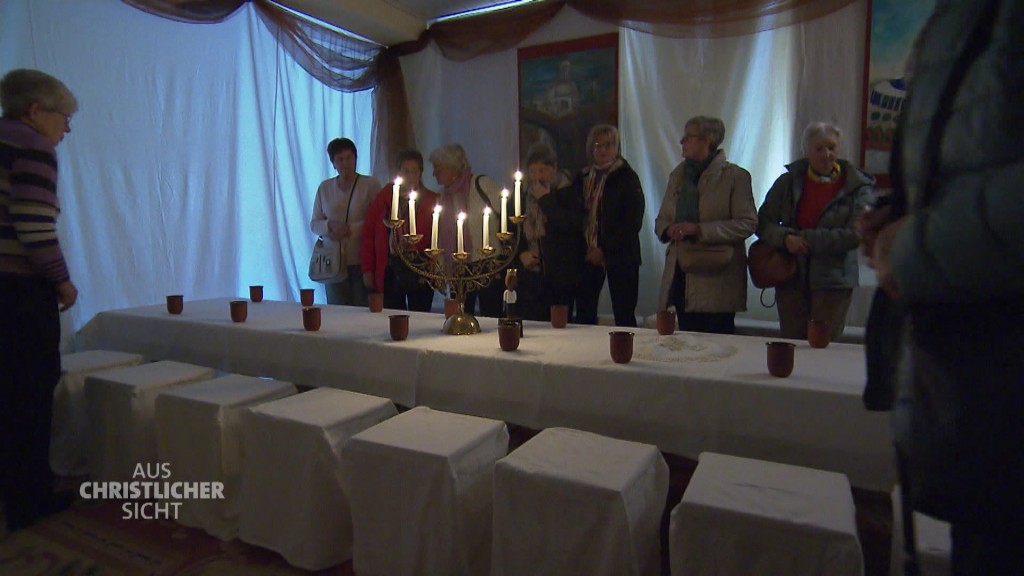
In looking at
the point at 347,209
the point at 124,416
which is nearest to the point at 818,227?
the point at 347,209

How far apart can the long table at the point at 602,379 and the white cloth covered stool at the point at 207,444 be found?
286mm

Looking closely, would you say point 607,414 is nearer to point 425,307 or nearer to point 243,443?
point 243,443

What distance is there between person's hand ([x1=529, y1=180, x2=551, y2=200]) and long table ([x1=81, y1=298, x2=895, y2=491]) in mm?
965

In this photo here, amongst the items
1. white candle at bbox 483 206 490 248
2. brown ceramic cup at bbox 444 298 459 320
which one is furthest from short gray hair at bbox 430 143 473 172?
white candle at bbox 483 206 490 248

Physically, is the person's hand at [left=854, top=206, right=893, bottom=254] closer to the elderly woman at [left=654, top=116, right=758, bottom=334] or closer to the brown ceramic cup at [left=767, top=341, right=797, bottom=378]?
the brown ceramic cup at [left=767, top=341, right=797, bottom=378]

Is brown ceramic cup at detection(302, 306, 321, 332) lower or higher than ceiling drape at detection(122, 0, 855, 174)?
lower

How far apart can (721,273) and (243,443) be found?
2033 millimetres

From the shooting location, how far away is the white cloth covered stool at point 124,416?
185cm

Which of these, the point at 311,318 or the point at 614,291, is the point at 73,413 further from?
the point at 614,291

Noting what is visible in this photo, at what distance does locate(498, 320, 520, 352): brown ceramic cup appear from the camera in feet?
5.34

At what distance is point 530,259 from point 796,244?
1223 mm

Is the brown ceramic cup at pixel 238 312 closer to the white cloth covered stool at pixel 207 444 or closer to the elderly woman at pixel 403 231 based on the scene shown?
the white cloth covered stool at pixel 207 444

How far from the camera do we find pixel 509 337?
1.64m

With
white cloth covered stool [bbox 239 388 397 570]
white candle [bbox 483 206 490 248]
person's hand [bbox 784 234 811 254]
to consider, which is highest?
white candle [bbox 483 206 490 248]
